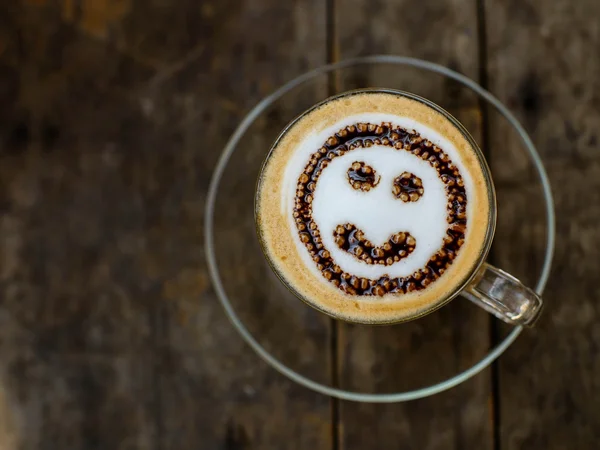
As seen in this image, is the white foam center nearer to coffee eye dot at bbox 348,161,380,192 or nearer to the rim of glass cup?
coffee eye dot at bbox 348,161,380,192

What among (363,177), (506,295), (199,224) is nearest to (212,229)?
(199,224)

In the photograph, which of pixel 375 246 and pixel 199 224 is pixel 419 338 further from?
pixel 199 224

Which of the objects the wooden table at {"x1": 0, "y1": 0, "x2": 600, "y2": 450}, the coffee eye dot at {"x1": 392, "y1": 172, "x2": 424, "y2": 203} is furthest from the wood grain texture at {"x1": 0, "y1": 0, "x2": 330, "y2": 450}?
the coffee eye dot at {"x1": 392, "y1": 172, "x2": 424, "y2": 203}

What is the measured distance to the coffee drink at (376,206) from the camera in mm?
680

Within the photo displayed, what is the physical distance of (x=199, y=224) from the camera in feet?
2.81

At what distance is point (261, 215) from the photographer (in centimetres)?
73

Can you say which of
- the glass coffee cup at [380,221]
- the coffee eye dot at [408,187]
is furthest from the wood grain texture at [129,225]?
the coffee eye dot at [408,187]

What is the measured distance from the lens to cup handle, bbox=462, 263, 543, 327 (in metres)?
0.71

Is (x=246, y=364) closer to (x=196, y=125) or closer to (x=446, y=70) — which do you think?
(x=196, y=125)

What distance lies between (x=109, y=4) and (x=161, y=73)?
0.40 feet

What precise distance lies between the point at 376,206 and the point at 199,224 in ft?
0.90

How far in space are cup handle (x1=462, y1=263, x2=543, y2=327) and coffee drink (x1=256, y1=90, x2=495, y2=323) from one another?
0.03m

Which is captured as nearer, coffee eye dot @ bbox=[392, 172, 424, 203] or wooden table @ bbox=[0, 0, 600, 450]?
coffee eye dot @ bbox=[392, 172, 424, 203]

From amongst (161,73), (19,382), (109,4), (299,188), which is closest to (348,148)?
(299,188)
